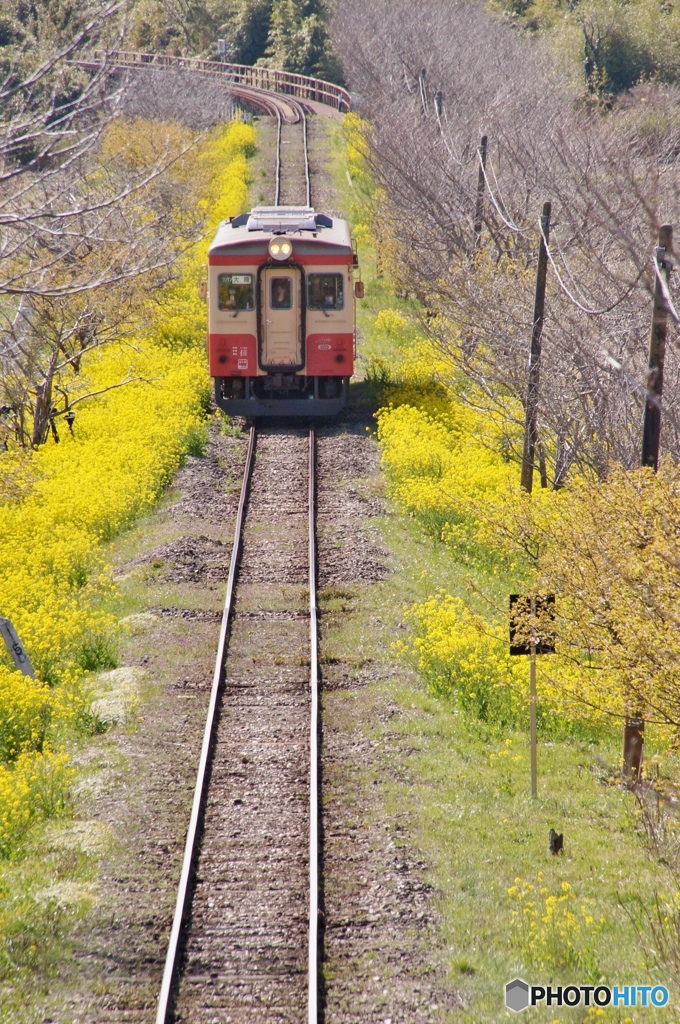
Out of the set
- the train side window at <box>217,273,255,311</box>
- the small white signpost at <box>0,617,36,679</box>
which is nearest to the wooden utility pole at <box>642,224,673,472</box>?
the small white signpost at <box>0,617,36,679</box>

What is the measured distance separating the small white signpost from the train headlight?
1076cm

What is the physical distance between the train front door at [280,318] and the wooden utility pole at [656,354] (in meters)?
11.8

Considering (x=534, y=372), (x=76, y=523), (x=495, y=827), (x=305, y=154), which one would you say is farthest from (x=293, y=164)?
(x=495, y=827)

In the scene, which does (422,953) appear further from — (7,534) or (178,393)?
(178,393)

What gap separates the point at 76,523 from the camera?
709 inches

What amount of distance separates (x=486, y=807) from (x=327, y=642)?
150 inches

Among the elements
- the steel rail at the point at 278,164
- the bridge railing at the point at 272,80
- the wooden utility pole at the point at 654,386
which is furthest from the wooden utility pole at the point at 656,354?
the bridge railing at the point at 272,80

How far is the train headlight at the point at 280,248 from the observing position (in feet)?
69.7

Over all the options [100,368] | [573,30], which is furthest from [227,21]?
[100,368]

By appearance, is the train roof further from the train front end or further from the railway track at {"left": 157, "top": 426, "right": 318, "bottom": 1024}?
the railway track at {"left": 157, "top": 426, "right": 318, "bottom": 1024}

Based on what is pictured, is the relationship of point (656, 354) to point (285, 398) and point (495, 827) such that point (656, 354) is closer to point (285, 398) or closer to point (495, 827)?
point (495, 827)

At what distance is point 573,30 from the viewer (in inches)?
2387

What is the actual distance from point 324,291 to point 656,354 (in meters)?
12.0

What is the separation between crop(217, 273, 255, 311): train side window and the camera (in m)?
21.5
